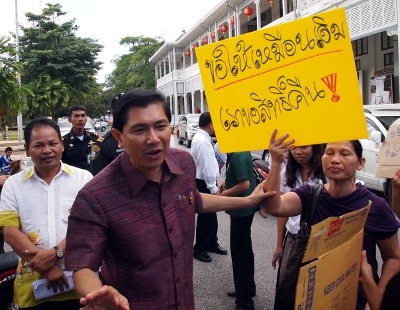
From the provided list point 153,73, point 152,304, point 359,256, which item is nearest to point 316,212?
point 359,256

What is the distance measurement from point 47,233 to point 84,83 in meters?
31.1

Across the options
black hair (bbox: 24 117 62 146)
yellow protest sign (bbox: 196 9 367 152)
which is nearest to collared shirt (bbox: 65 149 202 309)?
yellow protest sign (bbox: 196 9 367 152)

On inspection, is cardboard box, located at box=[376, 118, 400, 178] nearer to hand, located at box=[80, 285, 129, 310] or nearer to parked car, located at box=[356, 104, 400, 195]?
hand, located at box=[80, 285, 129, 310]

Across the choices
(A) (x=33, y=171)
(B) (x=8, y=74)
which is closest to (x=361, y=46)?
(B) (x=8, y=74)

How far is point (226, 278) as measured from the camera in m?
4.66

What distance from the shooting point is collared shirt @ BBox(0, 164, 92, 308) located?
2400 millimetres

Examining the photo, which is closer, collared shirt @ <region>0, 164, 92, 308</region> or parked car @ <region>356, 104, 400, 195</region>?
collared shirt @ <region>0, 164, 92, 308</region>

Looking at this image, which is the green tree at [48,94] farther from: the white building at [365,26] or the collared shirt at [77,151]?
the collared shirt at [77,151]

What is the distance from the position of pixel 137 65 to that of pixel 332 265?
52.4 m

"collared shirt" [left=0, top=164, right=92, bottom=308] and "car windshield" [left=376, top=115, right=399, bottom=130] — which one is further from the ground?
"car windshield" [left=376, top=115, right=399, bottom=130]

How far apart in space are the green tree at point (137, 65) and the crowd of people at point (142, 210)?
4502 cm

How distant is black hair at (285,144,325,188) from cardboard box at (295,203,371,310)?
1174mm

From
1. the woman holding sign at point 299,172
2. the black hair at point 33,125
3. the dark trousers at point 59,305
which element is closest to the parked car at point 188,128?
the woman holding sign at point 299,172

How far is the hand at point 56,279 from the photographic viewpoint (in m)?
2.34
